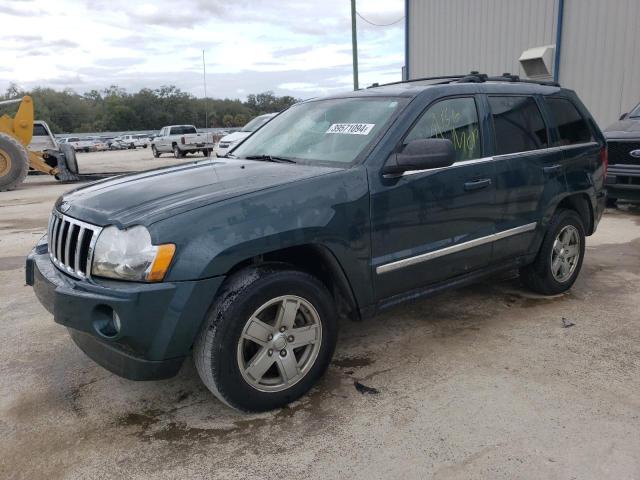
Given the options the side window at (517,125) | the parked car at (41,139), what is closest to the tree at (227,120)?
the parked car at (41,139)

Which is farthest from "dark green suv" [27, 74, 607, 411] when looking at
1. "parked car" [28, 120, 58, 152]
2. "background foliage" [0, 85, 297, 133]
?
"background foliage" [0, 85, 297, 133]

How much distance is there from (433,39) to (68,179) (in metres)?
11.5

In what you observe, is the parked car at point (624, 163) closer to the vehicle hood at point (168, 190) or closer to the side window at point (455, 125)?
the side window at point (455, 125)

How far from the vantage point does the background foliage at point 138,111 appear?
93.3m

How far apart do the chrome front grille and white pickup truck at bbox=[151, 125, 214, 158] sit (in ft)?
81.4

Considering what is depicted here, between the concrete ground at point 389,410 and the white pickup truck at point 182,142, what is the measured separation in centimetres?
2365

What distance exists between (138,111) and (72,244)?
100 m

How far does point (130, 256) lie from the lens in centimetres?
255

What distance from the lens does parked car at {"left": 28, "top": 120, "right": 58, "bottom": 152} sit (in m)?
16.1

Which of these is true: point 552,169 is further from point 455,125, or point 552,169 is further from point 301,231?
point 301,231

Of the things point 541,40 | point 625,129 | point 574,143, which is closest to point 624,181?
point 625,129

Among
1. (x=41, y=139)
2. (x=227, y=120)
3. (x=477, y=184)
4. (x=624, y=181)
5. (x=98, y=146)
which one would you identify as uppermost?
(x=227, y=120)

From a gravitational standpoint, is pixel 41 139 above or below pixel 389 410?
above

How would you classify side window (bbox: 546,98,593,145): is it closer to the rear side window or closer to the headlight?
the headlight
